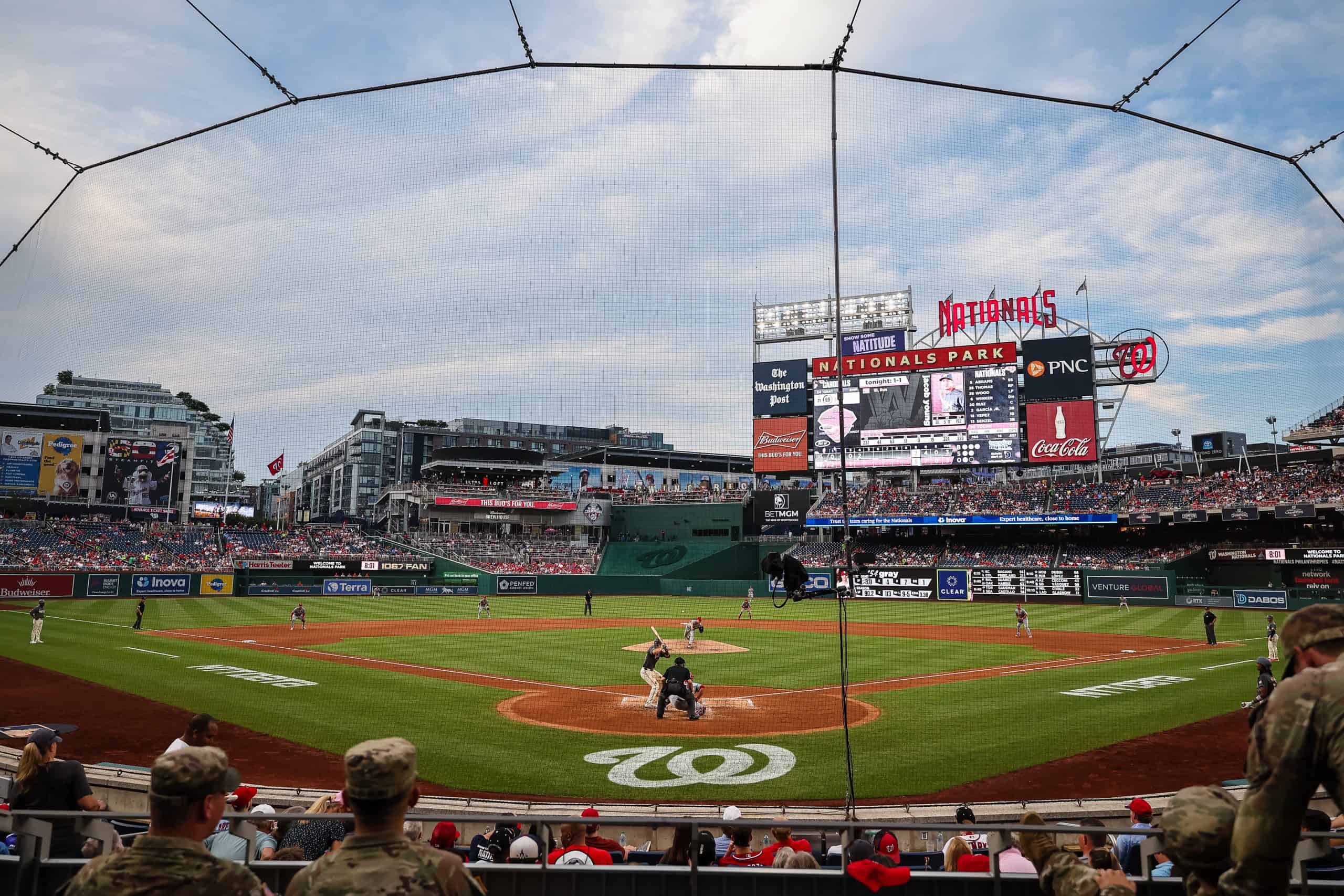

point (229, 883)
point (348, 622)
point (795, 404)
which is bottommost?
point (348, 622)

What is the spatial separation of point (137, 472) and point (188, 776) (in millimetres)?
75713

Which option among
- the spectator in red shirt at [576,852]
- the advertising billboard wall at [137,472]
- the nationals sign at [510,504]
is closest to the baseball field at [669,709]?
the spectator in red shirt at [576,852]

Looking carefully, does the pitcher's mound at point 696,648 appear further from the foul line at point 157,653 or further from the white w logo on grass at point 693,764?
the foul line at point 157,653

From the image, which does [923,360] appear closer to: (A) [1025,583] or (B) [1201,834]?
(A) [1025,583]

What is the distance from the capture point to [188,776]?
262 centimetres

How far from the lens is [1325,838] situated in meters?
4.50

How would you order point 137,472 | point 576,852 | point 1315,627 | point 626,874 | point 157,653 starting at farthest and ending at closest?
point 137,472 → point 157,653 → point 576,852 → point 626,874 → point 1315,627

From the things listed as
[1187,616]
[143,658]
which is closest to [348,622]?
[143,658]

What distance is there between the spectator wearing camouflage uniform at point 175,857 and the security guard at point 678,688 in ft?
48.1

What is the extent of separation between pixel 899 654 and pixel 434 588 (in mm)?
36652

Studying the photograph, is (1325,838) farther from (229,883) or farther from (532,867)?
(229,883)

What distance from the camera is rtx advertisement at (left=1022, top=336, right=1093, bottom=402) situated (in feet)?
177

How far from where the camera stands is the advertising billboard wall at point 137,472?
65.9 metres

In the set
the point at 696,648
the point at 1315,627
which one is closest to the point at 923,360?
the point at 696,648
